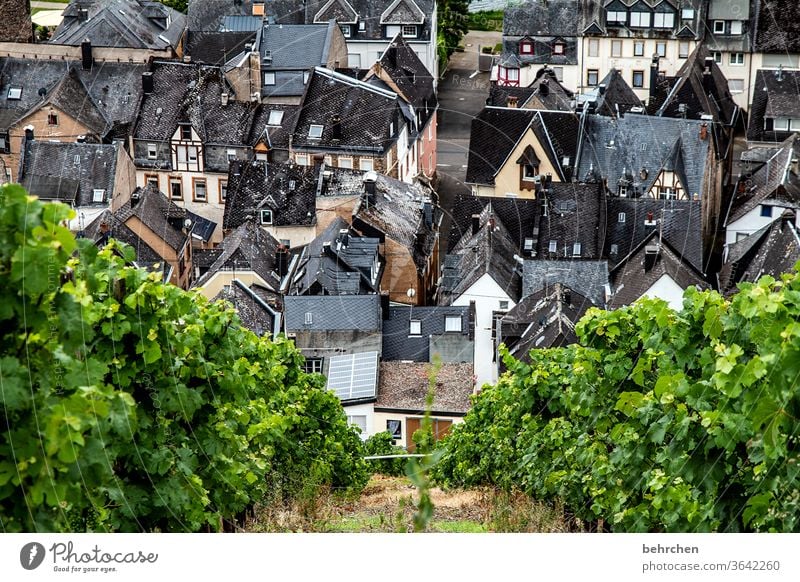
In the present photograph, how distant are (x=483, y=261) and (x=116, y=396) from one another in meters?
20.6

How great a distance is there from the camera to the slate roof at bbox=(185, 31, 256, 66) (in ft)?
141

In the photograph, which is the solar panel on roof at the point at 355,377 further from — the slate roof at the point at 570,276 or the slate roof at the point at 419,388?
the slate roof at the point at 570,276

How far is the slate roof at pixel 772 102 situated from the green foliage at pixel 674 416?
24614 millimetres

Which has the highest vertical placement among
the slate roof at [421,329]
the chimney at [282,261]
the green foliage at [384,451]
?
the chimney at [282,261]

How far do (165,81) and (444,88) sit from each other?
932cm

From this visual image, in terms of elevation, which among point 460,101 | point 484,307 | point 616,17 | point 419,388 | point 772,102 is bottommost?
point 419,388

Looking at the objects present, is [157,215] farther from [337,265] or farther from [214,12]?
[214,12]

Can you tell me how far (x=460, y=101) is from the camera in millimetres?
43406

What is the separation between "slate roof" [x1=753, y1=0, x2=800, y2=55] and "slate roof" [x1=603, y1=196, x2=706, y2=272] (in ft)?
40.1

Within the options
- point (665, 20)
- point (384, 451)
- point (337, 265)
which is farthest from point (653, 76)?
point (384, 451)

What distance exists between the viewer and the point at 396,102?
36344mm

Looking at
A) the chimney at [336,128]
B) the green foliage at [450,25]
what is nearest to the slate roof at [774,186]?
the chimney at [336,128]

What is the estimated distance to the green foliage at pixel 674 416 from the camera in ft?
27.5

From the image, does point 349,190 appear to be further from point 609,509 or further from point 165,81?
point 609,509
